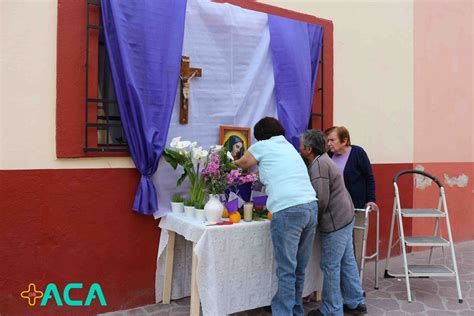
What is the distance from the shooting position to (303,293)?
4.02 m

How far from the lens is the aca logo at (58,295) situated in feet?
11.8

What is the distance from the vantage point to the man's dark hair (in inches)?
146

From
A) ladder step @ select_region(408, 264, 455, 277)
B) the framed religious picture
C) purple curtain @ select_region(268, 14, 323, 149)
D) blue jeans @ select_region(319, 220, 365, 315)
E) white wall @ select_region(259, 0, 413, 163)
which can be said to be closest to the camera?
blue jeans @ select_region(319, 220, 365, 315)

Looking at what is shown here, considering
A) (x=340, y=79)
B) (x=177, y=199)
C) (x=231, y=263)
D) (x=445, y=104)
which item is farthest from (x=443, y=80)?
(x=231, y=263)

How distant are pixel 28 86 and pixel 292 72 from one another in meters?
2.58

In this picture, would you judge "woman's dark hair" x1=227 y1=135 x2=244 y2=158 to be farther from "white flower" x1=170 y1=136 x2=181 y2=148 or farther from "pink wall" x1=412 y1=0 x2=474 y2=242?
"pink wall" x1=412 y1=0 x2=474 y2=242

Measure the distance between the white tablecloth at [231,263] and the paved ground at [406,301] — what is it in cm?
53

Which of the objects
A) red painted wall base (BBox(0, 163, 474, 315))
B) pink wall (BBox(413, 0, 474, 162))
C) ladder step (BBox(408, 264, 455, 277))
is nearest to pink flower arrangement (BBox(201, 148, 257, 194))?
red painted wall base (BBox(0, 163, 474, 315))

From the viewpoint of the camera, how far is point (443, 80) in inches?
262

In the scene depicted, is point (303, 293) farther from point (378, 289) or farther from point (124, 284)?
point (124, 284)

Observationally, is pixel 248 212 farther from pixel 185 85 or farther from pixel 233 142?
pixel 185 85

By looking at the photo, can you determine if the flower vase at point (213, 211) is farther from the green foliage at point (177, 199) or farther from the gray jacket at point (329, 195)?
the gray jacket at point (329, 195)

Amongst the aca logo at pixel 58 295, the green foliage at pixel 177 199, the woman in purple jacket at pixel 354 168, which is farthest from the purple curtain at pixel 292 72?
the aca logo at pixel 58 295

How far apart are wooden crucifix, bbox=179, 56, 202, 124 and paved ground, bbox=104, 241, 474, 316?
5.63 feet
